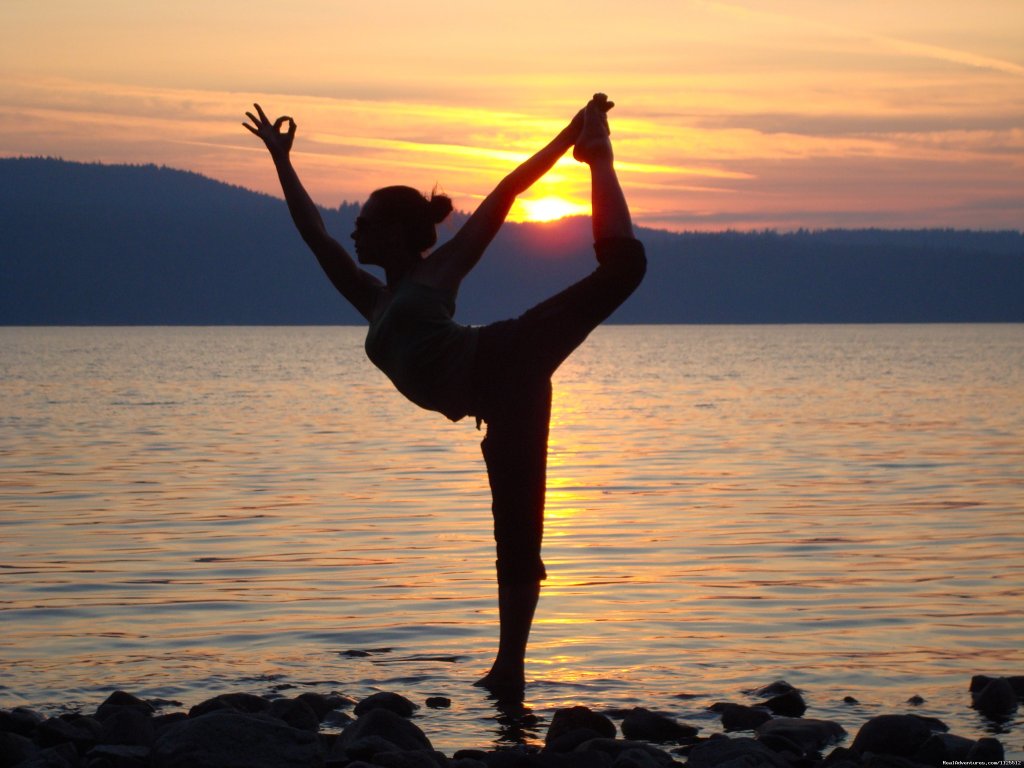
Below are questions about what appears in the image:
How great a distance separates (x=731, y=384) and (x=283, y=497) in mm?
44022

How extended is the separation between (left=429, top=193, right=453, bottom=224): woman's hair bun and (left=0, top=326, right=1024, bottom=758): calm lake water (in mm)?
2604

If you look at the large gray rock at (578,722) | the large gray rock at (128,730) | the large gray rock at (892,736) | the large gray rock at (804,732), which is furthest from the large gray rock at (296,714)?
the large gray rock at (892,736)

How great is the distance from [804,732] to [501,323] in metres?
2.55

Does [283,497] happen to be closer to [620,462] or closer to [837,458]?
[620,462]

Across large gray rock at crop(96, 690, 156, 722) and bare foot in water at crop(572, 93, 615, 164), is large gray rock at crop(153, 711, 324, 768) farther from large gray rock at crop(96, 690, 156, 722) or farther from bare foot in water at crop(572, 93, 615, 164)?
bare foot in water at crop(572, 93, 615, 164)

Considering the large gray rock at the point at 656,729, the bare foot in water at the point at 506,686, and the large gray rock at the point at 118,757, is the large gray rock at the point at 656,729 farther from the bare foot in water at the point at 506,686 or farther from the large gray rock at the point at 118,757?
the large gray rock at the point at 118,757

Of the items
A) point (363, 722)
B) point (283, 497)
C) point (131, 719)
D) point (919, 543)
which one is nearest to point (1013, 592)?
point (919, 543)

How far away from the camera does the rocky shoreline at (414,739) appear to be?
6375 mm

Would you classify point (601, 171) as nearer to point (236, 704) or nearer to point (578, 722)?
point (578, 722)

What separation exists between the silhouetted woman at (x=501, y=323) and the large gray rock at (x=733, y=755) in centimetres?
121

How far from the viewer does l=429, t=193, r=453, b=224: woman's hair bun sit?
283 inches

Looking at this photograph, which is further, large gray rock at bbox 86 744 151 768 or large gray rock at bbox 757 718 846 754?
large gray rock at bbox 757 718 846 754

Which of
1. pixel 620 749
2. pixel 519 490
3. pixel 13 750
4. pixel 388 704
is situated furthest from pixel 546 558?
pixel 13 750

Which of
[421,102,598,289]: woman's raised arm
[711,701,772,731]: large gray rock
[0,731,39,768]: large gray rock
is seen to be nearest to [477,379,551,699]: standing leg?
[421,102,598,289]: woman's raised arm
